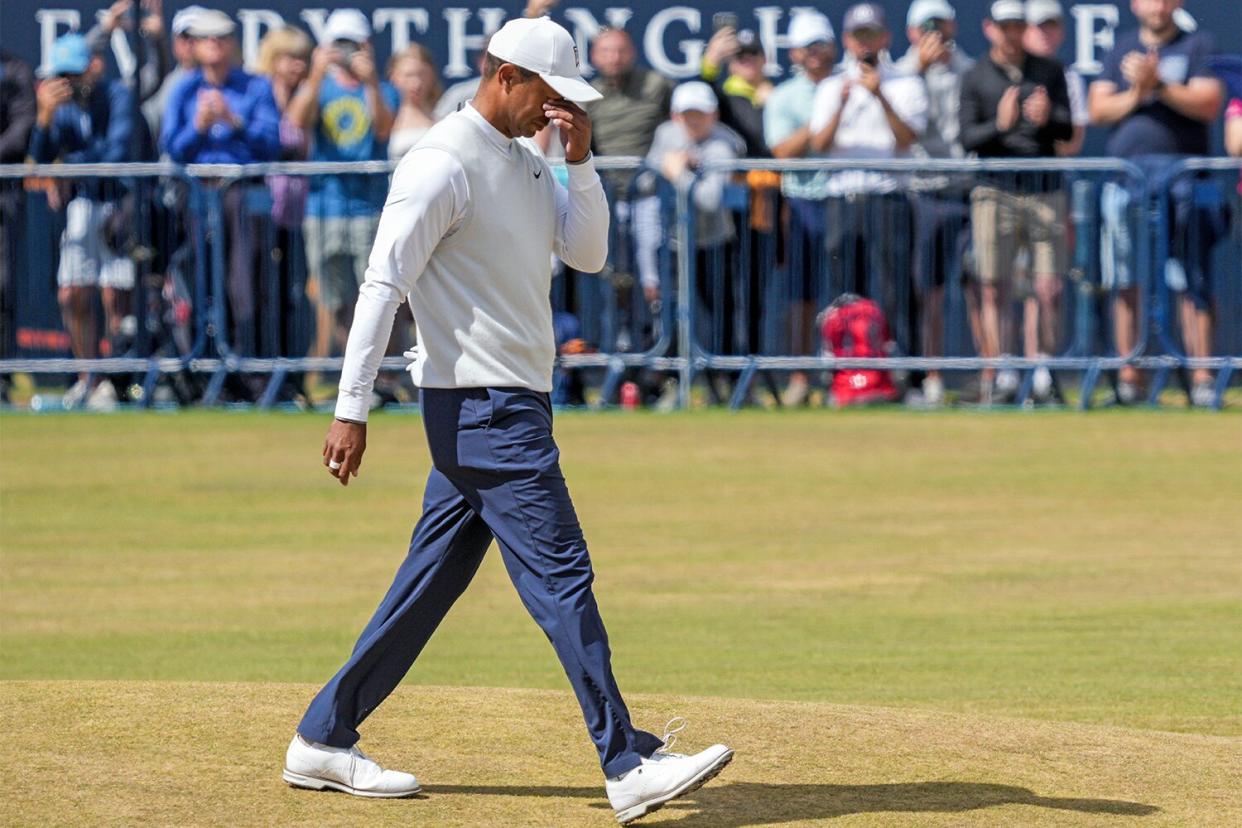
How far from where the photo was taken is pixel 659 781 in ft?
20.2

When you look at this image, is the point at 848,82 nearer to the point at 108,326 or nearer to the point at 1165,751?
the point at 108,326

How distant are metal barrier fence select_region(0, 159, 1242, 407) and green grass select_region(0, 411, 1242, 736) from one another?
68 centimetres

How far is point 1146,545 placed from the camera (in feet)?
41.3

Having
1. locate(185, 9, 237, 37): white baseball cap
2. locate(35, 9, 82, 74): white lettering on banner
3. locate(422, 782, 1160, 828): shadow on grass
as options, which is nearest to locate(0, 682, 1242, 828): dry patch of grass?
locate(422, 782, 1160, 828): shadow on grass

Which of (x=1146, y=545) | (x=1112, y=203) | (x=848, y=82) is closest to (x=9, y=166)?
(x=848, y=82)

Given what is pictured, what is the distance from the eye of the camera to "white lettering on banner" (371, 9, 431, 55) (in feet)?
68.7

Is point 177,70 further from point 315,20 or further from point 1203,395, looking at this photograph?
point 1203,395

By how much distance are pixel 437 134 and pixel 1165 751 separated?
2.84 metres

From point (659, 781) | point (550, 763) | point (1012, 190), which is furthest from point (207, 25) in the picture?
point (659, 781)

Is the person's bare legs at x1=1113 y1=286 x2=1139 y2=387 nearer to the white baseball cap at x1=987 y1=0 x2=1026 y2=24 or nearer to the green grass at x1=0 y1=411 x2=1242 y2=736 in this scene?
the green grass at x1=0 y1=411 x2=1242 y2=736

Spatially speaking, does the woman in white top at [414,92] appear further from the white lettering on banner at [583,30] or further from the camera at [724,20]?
the camera at [724,20]

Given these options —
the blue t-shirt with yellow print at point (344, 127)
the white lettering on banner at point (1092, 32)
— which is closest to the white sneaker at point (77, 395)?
the blue t-shirt with yellow print at point (344, 127)

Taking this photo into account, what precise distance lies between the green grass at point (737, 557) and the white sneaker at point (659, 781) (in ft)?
8.95

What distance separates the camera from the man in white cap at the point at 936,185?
58.6ft
